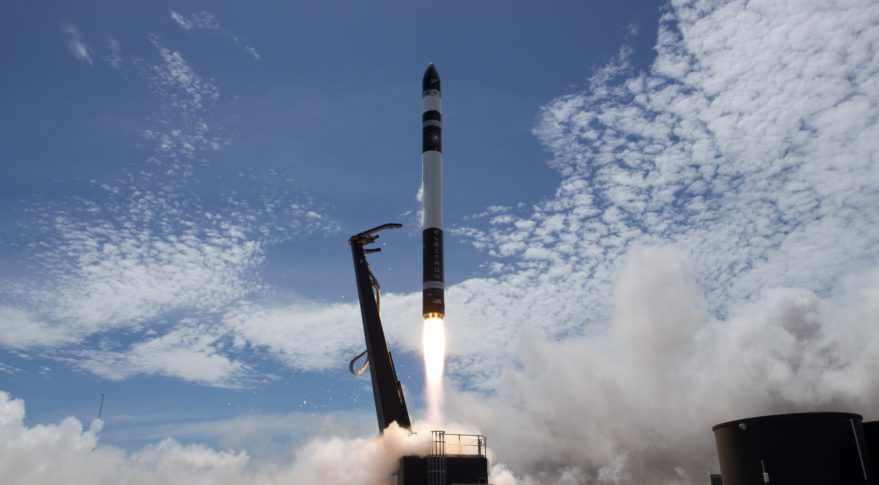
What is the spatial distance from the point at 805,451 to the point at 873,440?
22.8 feet

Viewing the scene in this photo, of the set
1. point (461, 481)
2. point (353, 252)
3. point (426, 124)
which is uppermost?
point (426, 124)

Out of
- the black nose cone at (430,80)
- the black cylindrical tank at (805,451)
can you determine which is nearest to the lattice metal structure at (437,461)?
the black cylindrical tank at (805,451)

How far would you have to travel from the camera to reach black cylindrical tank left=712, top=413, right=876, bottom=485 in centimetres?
3978

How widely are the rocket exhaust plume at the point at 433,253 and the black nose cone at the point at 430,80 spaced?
5.94 feet

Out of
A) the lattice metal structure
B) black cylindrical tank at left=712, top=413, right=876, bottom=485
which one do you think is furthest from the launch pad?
black cylindrical tank at left=712, top=413, right=876, bottom=485

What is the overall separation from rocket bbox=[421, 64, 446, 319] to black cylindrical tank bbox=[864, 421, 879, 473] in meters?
28.7

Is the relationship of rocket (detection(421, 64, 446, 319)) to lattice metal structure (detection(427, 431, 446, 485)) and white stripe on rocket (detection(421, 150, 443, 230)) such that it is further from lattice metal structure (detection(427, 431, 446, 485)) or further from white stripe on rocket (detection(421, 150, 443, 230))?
lattice metal structure (detection(427, 431, 446, 485))

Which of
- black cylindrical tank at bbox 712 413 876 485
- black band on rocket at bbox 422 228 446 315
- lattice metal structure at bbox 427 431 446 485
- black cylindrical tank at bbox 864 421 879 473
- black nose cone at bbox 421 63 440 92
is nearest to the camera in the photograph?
lattice metal structure at bbox 427 431 446 485

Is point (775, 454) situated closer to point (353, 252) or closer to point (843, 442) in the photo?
point (843, 442)

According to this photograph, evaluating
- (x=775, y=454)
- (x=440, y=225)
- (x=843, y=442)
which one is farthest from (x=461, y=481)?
(x=843, y=442)

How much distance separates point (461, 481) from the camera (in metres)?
39.0

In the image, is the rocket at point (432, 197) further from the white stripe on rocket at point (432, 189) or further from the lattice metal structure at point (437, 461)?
the lattice metal structure at point (437, 461)

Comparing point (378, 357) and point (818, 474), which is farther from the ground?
point (378, 357)

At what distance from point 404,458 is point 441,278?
11.2m
